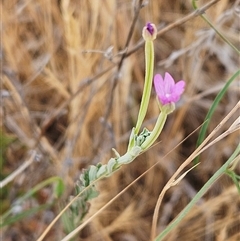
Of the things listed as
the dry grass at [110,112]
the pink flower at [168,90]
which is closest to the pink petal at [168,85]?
the pink flower at [168,90]

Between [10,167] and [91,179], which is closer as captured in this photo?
[91,179]

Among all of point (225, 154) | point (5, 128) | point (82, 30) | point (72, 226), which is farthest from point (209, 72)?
point (72, 226)

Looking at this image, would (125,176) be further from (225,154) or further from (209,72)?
(209,72)

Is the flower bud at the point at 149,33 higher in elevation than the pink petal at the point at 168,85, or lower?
higher

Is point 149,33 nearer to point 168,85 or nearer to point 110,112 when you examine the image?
point 168,85

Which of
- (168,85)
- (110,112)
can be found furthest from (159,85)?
(110,112)

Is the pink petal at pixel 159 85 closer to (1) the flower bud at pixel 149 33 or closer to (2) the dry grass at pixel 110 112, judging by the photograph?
(1) the flower bud at pixel 149 33
